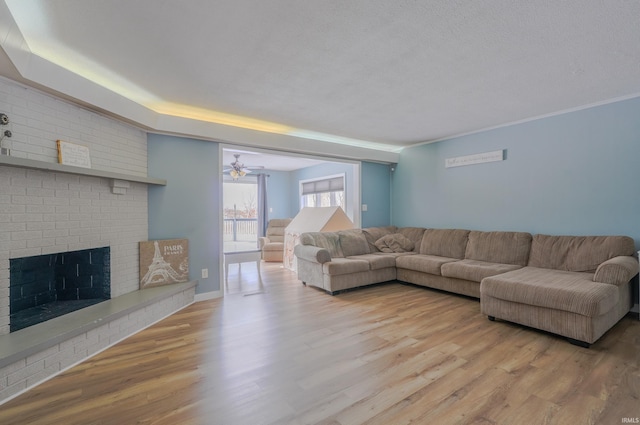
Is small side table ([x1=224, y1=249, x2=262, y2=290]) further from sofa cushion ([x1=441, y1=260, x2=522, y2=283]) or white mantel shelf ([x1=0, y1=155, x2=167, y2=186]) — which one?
sofa cushion ([x1=441, y1=260, x2=522, y2=283])

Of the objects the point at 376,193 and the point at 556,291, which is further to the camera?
the point at 376,193

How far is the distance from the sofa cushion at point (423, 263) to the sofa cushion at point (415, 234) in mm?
554

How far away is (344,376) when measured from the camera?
6.71 feet

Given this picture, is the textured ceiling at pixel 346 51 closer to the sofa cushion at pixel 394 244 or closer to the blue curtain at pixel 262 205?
the sofa cushion at pixel 394 244

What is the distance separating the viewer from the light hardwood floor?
1.67 metres

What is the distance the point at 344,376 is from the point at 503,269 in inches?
101

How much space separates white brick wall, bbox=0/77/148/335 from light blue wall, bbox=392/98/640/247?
455 cm

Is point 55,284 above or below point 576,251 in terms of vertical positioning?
below

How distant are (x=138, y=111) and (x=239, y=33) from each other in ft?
5.90

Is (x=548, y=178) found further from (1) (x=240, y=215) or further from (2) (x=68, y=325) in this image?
(1) (x=240, y=215)

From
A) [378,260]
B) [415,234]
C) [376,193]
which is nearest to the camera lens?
[378,260]

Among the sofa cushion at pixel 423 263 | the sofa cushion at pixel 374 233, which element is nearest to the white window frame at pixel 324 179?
the sofa cushion at pixel 374 233

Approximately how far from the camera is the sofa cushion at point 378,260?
14.5 ft

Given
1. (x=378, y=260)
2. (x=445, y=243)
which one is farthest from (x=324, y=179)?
(x=445, y=243)
